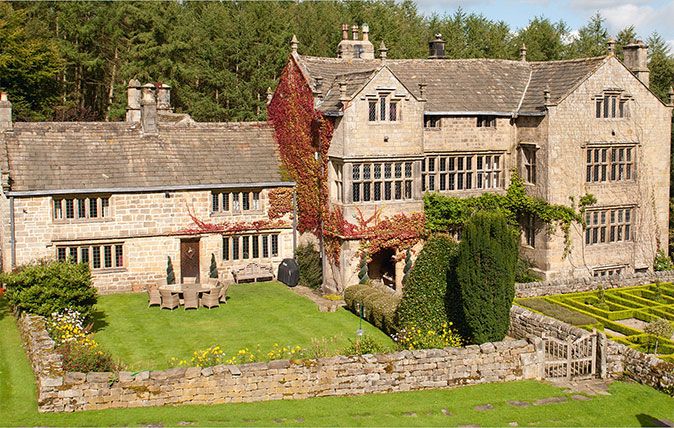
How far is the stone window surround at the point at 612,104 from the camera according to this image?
Answer: 38.6 meters

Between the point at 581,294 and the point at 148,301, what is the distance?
736 inches

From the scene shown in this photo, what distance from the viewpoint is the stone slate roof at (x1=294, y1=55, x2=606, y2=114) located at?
38438mm

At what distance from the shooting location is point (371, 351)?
23766 millimetres

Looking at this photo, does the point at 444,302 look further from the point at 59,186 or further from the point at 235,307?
the point at 59,186

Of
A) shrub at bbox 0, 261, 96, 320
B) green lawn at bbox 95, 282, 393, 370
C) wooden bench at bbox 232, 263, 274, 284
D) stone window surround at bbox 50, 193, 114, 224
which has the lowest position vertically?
green lawn at bbox 95, 282, 393, 370

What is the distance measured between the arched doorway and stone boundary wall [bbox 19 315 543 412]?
574 inches

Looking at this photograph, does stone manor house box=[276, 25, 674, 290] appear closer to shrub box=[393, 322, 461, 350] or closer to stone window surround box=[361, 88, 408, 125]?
stone window surround box=[361, 88, 408, 125]

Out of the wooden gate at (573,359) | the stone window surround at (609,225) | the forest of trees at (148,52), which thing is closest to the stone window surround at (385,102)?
the stone window surround at (609,225)

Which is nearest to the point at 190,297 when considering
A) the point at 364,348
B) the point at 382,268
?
the point at 382,268

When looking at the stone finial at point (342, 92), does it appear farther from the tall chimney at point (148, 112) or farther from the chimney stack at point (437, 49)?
the chimney stack at point (437, 49)

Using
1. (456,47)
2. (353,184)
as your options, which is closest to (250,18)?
→ (456,47)

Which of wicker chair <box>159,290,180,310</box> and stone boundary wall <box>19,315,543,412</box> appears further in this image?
wicker chair <box>159,290,180,310</box>

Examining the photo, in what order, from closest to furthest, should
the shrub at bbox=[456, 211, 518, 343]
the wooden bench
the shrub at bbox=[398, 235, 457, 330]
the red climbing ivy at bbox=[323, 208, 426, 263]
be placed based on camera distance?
1. the shrub at bbox=[456, 211, 518, 343]
2. the shrub at bbox=[398, 235, 457, 330]
3. the red climbing ivy at bbox=[323, 208, 426, 263]
4. the wooden bench

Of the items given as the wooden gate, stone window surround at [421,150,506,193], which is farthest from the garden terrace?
stone window surround at [421,150,506,193]
